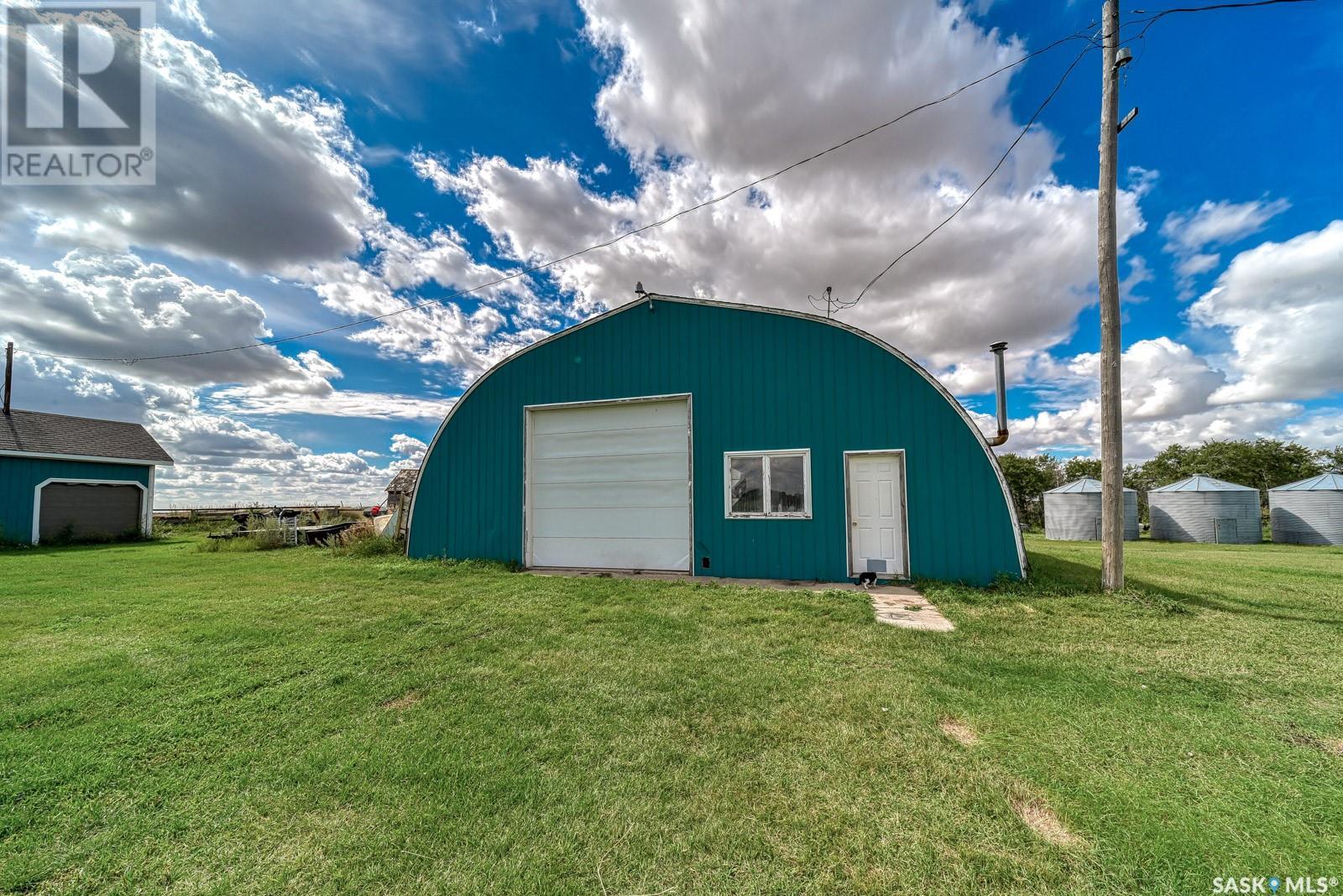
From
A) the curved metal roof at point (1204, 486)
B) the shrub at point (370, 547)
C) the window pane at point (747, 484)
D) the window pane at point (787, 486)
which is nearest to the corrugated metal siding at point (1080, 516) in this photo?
the curved metal roof at point (1204, 486)

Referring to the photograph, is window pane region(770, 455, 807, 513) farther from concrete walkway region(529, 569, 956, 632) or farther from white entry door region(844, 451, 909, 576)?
concrete walkway region(529, 569, 956, 632)

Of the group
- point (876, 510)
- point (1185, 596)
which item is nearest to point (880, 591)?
point (876, 510)

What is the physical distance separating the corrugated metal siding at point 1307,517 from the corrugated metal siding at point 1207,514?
59 centimetres

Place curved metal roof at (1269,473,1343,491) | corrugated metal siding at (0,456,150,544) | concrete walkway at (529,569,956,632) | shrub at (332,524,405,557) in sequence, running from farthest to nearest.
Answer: curved metal roof at (1269,473,1343,491) → corrugated metal siding at (0,456,150,544) → shrub at (332,524,405,557) → concrete walkway at (529,569,956,632)

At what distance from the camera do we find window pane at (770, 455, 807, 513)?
7758mm

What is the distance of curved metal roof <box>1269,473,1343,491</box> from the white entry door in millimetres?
20055

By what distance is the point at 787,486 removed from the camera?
25.7ft

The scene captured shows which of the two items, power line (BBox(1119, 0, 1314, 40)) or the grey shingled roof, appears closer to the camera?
power line (BBox(1119, 0, 1314, 40))

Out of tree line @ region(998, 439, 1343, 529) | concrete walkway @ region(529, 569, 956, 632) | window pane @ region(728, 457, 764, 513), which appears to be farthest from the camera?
tree line @ region(998, 439, 1343, 529)

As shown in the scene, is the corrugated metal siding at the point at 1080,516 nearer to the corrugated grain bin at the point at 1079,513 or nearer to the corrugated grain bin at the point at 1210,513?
the corrugated grain bin at the point at 1079,513

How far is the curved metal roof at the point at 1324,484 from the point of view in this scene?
621 inches

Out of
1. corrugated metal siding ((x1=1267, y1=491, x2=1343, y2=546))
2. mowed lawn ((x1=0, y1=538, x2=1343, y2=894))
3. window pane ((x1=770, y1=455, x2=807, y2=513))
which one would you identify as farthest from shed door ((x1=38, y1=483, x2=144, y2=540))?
corrugated metal siding ((x1=1267, y1=491, x2=1343, y2=546))

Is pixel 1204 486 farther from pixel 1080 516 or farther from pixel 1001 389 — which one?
pixel 1001 389

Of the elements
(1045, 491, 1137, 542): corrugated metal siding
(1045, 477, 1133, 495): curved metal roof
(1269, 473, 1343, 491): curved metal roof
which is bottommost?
(1045, 491, 1137, 542): corrugated metal siding
